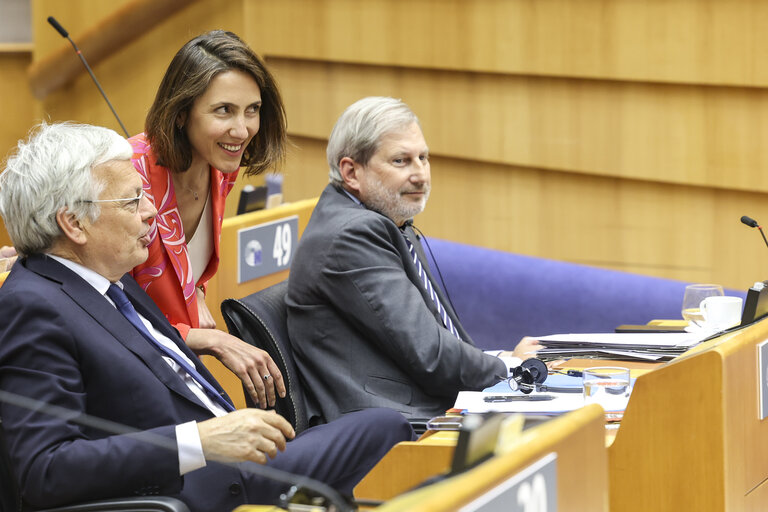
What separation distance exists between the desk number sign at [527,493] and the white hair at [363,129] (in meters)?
1.38

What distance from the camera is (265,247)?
373 cm

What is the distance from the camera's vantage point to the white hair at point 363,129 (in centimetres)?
255

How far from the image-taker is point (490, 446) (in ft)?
3.93

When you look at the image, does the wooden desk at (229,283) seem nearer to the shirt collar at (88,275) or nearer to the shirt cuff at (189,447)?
the shirt collar at (88,275)

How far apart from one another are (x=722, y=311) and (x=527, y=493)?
1368 mm

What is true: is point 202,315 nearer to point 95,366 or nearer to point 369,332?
point 369,332

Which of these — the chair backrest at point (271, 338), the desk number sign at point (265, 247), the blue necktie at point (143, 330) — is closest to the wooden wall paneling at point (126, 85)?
the desk number sign at point (265, 247)

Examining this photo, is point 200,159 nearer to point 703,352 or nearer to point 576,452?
point 703,352

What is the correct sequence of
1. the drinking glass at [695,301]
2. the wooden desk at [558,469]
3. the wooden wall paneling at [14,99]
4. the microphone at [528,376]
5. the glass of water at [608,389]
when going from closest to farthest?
the wooden desk at [558,469] → the glass of water at [608,389] → the microphone at [528,376] → the drinking glass at [695,301] → the wooden wall paneling at [14,99]

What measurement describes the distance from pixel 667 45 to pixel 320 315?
1811mm

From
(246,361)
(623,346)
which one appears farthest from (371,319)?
(623,346)

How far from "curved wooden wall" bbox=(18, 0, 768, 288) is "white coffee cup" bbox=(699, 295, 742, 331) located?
1.18 meters

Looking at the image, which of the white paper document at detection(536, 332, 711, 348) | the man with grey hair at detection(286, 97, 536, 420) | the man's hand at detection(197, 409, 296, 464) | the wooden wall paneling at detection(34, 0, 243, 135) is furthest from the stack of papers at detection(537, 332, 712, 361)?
the wooden wall paneling at detection(34, 0, 243, 135)

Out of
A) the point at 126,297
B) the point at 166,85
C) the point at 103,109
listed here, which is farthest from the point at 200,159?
the point at 103,109
